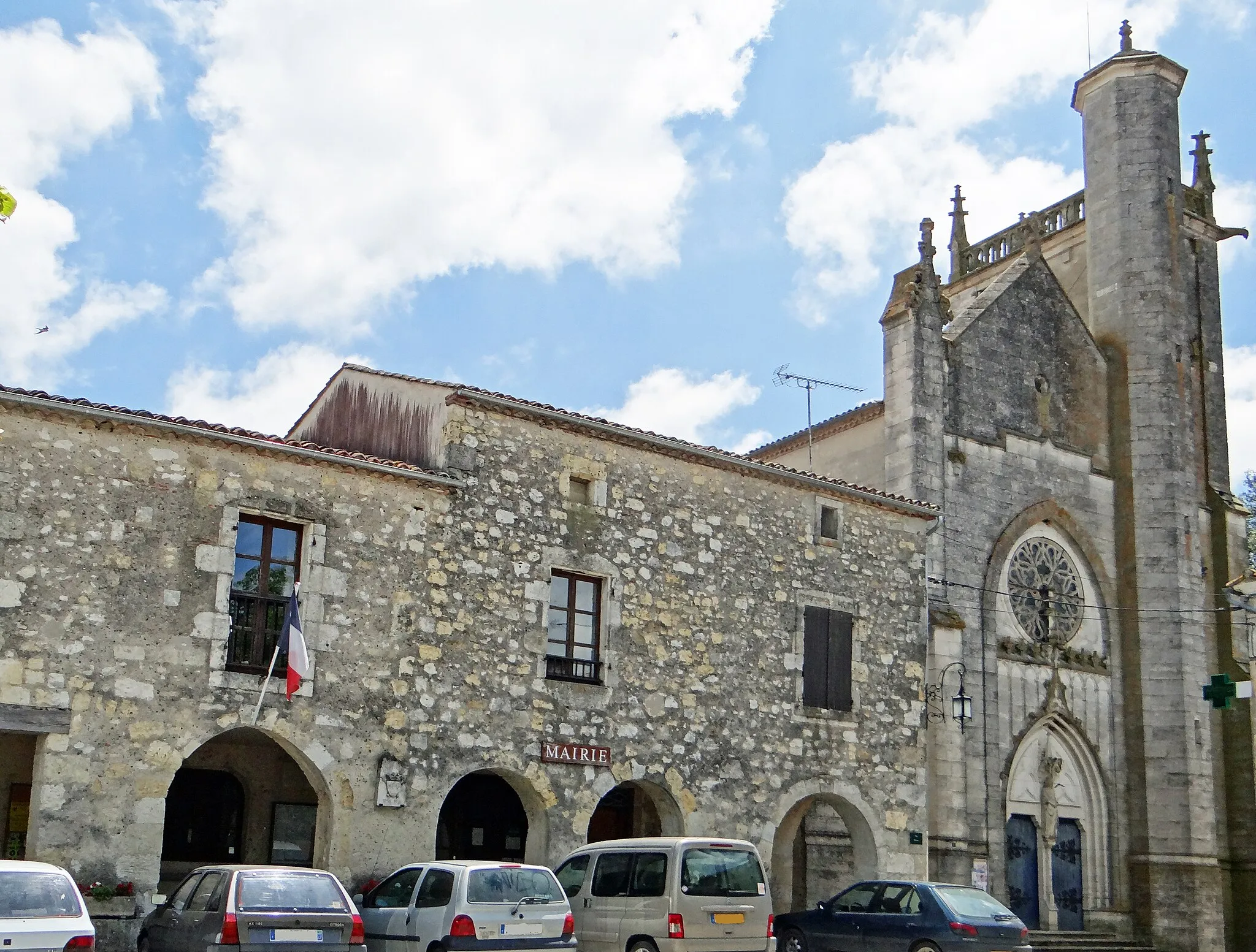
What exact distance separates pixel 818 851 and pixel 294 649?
10476 millimetres

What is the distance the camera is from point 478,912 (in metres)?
12.9

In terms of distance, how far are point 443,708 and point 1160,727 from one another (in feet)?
52.3

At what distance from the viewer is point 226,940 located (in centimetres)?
1148

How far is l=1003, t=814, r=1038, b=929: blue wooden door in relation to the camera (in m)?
24.5

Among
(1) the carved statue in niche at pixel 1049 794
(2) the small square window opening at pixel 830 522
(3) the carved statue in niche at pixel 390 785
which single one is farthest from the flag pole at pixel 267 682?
(1) the carved statue in niche at pixel 1049 794

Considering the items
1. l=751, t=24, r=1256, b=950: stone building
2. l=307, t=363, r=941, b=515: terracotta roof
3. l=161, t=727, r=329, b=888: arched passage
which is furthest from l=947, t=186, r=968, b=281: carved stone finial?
l=161, t=727, r=329, b=888: arched passage

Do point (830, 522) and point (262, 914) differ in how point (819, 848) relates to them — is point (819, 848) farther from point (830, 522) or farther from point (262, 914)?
point (262, 914)

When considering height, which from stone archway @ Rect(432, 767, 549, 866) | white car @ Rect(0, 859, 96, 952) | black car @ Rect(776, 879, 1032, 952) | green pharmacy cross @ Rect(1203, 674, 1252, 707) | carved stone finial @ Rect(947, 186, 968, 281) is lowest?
black car @ Rect(776, 879, 1032, 952)

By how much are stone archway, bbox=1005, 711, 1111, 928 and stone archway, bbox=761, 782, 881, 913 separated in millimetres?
4136

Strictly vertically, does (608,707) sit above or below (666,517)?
below

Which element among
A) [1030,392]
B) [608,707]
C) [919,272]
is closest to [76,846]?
[608,707]

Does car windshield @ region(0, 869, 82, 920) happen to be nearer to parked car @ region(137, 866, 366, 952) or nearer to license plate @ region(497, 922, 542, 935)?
parked car @ region(137, 866, 366, 952)

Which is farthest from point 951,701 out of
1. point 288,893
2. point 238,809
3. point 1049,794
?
point 288,893

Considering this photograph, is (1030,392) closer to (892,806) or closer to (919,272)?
(919,272)
